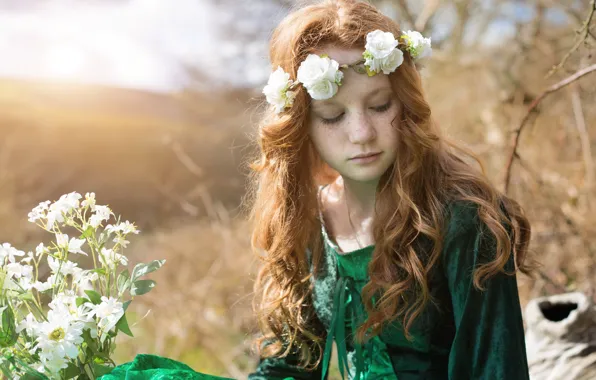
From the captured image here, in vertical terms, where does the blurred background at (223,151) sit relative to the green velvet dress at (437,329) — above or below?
above

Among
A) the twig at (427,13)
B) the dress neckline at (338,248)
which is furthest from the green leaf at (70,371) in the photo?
the twig at (427,13)

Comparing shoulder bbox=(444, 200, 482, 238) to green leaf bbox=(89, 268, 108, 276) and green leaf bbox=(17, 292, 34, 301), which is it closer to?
green leaf bbox=(89, 268, 108, 276)

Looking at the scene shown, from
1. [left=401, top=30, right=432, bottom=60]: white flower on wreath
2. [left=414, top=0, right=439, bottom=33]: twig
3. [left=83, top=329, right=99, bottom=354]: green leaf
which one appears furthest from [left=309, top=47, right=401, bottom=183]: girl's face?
[left=414, top=0, right=439, bottom=33]: twig

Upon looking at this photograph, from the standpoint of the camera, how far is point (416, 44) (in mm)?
1825

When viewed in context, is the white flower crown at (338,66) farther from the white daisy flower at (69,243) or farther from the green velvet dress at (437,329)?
the white daisy flower at (69,243)

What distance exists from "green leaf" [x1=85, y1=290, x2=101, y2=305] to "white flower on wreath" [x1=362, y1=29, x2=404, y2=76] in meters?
0.89

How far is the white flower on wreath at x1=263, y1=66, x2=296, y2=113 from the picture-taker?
1830mm

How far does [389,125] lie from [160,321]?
2987 millimetres

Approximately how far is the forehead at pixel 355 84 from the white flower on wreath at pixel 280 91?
10 centimetres

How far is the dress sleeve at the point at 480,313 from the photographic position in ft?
5.36

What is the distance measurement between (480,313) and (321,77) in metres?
0.73

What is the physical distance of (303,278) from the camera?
7.02 feet

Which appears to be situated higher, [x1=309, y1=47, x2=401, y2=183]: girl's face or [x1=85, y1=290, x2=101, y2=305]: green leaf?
[x1=309, y1=47, x2=401, y2=183]: girl's face

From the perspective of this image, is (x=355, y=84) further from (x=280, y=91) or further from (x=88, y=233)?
(x=88, y=233)
